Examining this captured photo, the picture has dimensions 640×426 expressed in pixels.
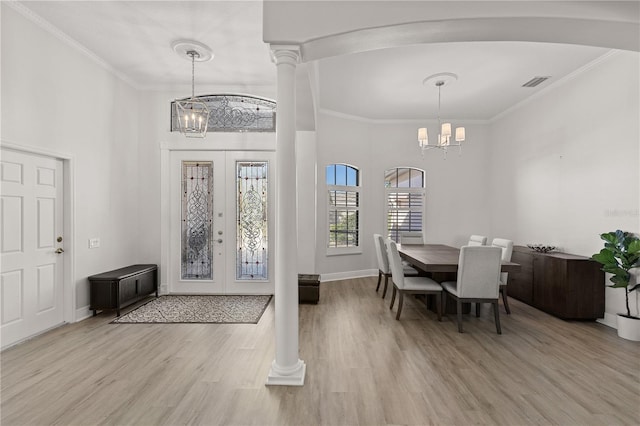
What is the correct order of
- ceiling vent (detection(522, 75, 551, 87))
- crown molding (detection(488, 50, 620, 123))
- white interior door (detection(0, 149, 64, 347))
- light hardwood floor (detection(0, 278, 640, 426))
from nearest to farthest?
light hardwood floor (detection(0, 278, 640, 426)), white interior door (detection(0, 149, 64, 347)), crown molding (detection(488, 50, 620, 123)), ceiling vent (detection(522, 75, 551, 87))

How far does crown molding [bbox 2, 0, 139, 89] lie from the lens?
310 centimetres

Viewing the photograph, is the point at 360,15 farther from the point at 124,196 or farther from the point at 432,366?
the point at 124,196

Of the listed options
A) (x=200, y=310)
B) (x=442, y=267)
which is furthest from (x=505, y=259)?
(x=200, y=310)

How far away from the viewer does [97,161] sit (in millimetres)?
4207

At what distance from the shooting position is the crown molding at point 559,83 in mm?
3901

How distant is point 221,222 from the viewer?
5.05 m

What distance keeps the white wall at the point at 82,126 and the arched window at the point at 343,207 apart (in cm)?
344

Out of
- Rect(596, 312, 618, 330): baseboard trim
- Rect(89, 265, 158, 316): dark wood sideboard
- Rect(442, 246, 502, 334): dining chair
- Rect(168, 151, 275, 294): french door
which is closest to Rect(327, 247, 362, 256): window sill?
Rect(168, 151, 275, 294): french door

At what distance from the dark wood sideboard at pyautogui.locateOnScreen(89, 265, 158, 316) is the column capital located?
3444mm

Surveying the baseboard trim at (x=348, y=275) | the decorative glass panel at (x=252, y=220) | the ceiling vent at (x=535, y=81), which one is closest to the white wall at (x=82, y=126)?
the decorative glass panel at (x=252, y=220)

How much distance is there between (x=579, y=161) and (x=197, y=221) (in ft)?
18.5

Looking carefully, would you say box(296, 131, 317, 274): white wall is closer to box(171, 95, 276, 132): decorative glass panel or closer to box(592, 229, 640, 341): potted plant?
box(171, 95, 276, 132): decorative glass panel

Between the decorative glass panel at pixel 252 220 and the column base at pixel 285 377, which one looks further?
the decorative glass panel at pixel 252 220

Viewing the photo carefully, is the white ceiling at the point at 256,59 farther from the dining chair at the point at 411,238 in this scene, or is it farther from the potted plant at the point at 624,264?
the dining chair at the point at 411,238
